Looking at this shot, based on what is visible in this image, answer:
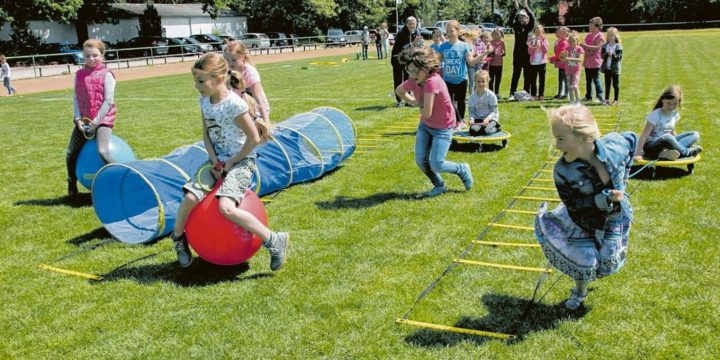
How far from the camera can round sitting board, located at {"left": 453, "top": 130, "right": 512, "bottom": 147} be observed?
1037 centimetres

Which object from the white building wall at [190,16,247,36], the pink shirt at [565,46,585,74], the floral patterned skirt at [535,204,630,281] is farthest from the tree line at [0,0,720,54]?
the floral patterned skirt at [535,204,630,281]

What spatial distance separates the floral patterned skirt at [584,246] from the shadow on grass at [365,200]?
349cm

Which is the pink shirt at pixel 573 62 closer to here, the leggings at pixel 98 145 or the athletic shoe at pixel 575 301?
the leggings at pixel 98 145

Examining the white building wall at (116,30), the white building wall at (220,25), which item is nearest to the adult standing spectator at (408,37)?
the white building wall at (116,30)

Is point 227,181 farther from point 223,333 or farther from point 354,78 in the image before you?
point 354,78

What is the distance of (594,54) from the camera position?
15016mm

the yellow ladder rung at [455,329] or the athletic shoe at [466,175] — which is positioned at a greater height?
the athletic shoe at [466,175]

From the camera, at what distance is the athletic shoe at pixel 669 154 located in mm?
8367

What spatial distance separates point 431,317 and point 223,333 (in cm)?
161

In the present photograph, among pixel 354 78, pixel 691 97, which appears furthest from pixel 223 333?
pixel 354 78

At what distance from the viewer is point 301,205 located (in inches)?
316

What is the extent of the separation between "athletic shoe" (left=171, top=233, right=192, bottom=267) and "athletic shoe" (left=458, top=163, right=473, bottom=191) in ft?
12.1

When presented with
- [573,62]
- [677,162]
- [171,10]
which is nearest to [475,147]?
[677,162]

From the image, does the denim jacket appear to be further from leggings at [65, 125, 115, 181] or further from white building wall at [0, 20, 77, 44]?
white building wall at [0, 20, 77, 44]
